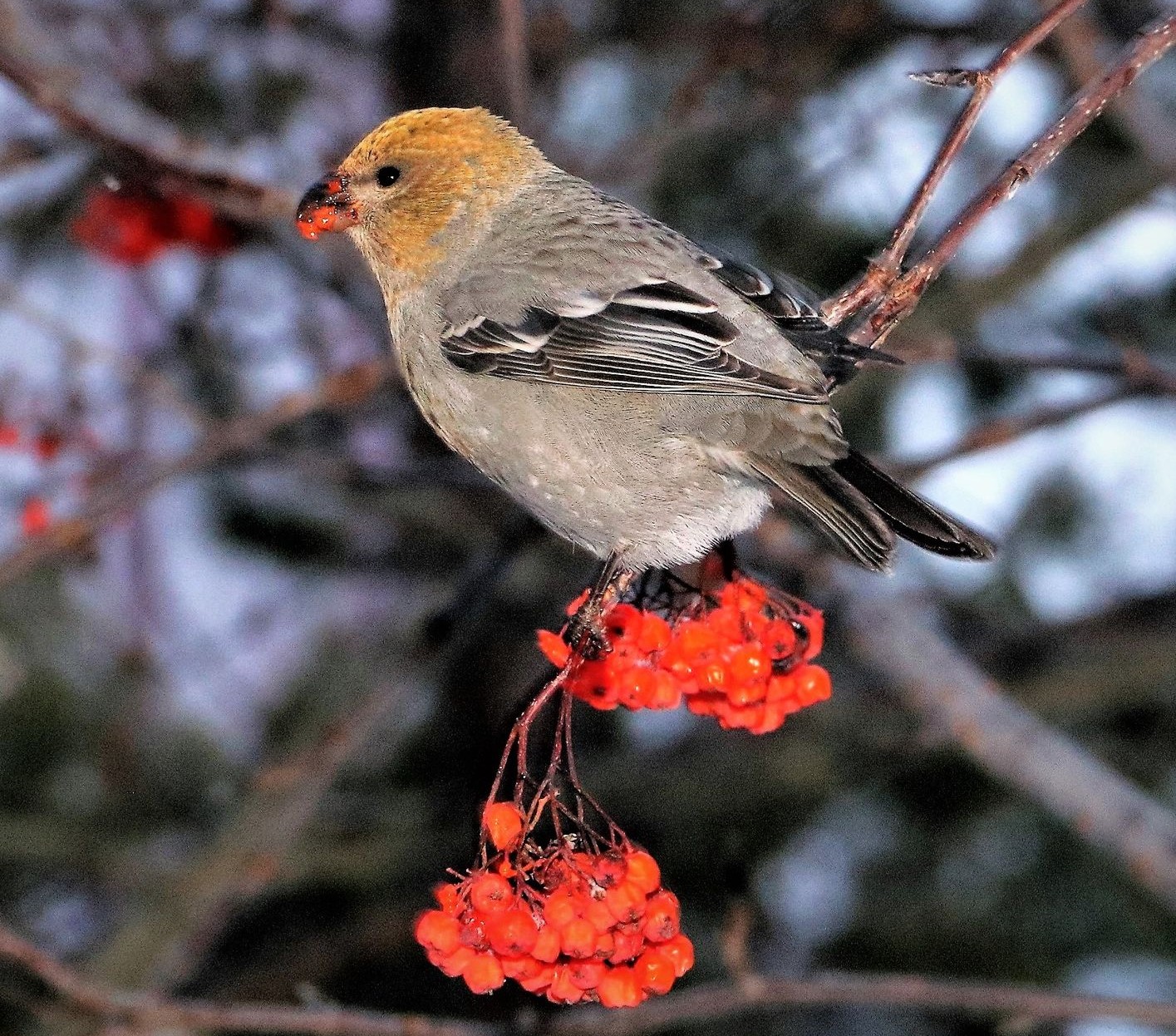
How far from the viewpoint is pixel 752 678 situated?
97.7 inches

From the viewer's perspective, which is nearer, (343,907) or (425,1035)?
(425,1035)

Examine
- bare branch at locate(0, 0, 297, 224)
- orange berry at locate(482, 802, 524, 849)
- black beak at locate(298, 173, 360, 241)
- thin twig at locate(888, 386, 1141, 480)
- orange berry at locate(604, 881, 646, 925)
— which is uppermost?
bare branch at locate(0, 0, 297, 224)

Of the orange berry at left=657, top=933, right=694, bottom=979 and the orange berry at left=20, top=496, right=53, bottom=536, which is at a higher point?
the orange berry at left=20, top=496, right=53, bottom=536

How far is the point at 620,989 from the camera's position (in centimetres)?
224

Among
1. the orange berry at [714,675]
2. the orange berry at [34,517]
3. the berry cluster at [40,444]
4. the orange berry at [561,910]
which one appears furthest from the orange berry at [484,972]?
the berry cluster at [40,444]

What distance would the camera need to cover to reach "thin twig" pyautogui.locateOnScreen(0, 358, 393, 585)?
11.4 feet

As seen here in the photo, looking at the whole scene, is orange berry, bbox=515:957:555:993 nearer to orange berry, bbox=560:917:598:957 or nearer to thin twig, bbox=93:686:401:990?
orange berry, bbox=560:917:598:957

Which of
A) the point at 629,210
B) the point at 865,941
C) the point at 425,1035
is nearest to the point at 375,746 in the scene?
the point at 865,941

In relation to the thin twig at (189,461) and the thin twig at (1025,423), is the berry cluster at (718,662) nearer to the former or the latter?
the thin twig at (1025,423)

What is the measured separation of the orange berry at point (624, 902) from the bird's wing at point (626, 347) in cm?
97

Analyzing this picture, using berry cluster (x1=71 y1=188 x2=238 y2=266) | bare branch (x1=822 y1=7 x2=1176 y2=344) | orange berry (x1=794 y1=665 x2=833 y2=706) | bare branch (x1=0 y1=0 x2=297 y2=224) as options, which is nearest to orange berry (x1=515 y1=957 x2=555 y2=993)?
orange berry (x1=794 y1=665 x2=833 y2=706)

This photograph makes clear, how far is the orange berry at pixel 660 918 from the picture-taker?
2.25 m

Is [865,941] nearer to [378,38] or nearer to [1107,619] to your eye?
[1107,619]

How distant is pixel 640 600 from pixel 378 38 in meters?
3.50
